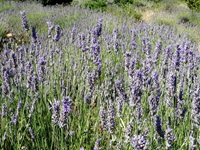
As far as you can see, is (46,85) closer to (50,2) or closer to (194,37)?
(194,37)

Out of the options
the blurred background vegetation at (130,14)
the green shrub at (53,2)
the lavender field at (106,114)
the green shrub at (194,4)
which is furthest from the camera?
the green shrub at (194,4)

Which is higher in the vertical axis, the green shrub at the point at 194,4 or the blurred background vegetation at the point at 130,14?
the green shrub at the point at 194,4

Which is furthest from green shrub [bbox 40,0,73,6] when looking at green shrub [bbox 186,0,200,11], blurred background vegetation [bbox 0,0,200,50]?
green shrub [bbox 186,0,200,11]

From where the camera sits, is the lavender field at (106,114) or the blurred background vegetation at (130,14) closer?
the lavender field at (106,114)

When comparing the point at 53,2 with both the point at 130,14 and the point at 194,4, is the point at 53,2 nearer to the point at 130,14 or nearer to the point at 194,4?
the point at 130,14

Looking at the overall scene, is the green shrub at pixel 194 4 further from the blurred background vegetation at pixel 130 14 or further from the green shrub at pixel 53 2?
the green shrub at pixel 53 2

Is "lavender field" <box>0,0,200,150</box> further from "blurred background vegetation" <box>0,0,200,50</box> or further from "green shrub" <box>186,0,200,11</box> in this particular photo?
"green shrub" <box>186,0,200,11</box>

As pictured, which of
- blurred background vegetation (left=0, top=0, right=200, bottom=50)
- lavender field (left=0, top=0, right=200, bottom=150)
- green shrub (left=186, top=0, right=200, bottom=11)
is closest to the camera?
lavender field (left=0, top=0, right=200, bottom=150)

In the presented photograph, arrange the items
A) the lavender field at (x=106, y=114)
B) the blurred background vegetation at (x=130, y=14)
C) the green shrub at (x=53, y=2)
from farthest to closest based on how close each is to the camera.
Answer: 1. the green shrub at (x=53, y=2)
2. the blurred background vegetation at (x=130, y=14)
3. the lavender field at (x=106, y=114)

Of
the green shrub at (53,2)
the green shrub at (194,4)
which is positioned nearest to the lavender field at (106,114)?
the green shrub at (53,2)

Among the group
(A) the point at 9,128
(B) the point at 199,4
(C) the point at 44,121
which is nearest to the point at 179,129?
(C) the point at 44,121

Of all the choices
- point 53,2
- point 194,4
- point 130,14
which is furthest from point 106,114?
point 194,4

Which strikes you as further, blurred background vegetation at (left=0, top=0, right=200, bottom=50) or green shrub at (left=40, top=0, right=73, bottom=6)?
green shrub at (left=40, top=0, right=73, bottom=6)

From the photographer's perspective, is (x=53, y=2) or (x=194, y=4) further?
(x=194, y=4)
